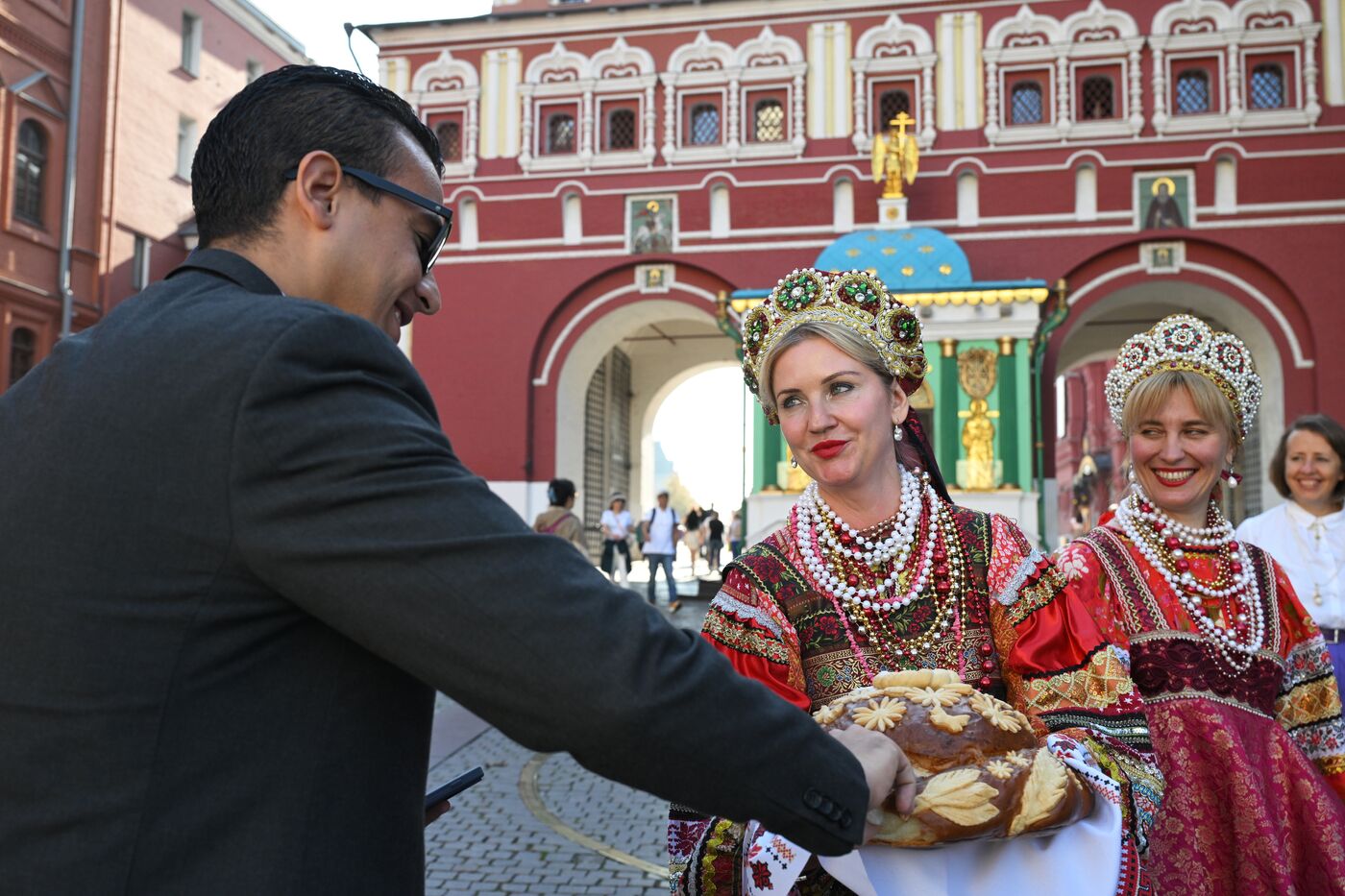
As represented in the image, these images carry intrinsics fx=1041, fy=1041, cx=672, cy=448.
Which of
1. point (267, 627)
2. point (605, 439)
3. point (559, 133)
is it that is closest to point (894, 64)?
point (559, 133)

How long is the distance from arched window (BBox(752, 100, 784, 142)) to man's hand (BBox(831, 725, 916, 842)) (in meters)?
16.4

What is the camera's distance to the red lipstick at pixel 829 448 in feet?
6.89

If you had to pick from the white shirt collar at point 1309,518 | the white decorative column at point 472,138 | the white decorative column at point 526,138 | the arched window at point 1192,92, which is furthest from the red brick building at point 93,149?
the white shirt collar at point 1309,518

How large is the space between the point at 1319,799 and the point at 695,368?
20.0 meters

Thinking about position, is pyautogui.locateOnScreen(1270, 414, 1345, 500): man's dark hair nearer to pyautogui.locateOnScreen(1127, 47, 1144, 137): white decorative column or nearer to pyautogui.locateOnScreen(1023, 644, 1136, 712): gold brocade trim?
pyautogui.locateOnScreen(1023, 644, 1136, 712): gold brocade trim

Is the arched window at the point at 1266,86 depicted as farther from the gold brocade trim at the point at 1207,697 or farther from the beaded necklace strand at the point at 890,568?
the beaded necklace strand at the point at 890,568

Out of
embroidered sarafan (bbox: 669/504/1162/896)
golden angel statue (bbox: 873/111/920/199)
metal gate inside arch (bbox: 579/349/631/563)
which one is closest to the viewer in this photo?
embroidered sarafan (bbox: 669/504/1162/896)

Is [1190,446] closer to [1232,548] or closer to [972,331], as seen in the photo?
[1232,548]

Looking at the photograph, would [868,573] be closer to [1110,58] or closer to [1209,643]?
[1209,643]

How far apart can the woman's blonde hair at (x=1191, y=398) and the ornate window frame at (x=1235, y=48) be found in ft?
48.4

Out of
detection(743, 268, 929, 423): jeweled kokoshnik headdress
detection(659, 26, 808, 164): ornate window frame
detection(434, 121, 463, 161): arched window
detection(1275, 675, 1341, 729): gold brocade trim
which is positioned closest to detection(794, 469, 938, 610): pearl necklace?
detection(743, 268, 929, 423): jeweled kokoshnik headdress

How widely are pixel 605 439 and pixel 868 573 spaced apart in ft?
58.3

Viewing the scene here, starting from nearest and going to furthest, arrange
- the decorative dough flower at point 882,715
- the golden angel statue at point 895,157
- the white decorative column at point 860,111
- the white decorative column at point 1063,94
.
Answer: the decorative dough flower at point 882,715 < the golden angel statue at point 895,157 < the white decorative column at point 1063,94 < the white decorative column at point 860,111

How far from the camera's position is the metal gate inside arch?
18.8 metres
